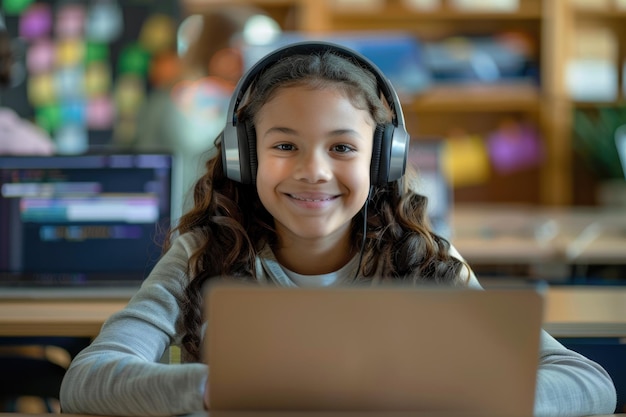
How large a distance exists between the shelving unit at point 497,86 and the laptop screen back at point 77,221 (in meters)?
2.52

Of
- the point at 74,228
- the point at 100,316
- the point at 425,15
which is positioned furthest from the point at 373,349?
the point at 425,15

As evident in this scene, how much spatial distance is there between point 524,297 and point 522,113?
3.95 m

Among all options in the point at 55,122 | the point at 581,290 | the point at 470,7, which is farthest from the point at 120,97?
the point at 581,290

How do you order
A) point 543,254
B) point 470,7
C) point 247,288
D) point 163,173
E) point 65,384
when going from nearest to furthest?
point 247,288 → point 65,384 → point 163,173 → point 543,254 → point 470,7

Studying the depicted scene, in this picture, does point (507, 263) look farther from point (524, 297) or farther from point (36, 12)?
point (36, 12)

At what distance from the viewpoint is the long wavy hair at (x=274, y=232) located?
131cm

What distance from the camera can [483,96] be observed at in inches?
174

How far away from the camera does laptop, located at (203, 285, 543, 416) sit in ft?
2.68

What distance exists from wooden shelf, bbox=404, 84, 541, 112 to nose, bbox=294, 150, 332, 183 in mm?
3178

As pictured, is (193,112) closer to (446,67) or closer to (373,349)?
(446,67)

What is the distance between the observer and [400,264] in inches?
54.7

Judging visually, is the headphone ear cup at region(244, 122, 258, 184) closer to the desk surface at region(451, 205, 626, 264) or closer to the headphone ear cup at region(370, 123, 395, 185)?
the headphone ear cup at region(370, 123, 395, 185)

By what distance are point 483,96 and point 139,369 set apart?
3.61 metres

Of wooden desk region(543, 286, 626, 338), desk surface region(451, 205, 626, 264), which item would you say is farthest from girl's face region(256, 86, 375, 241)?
desk surface region(451, 205, 626, 264)
